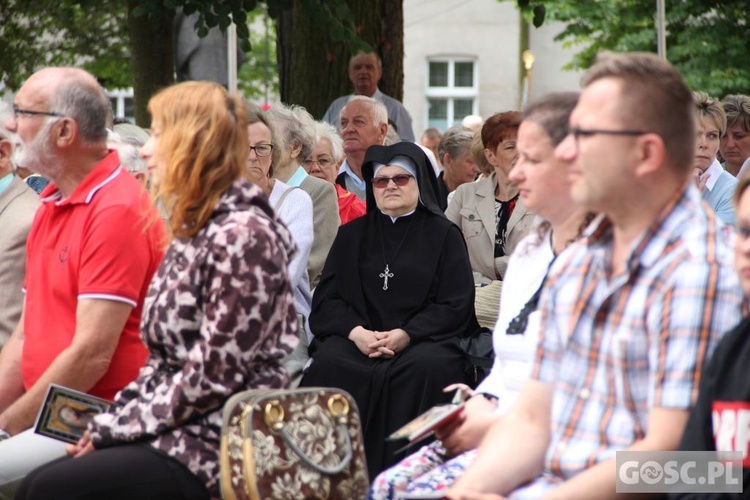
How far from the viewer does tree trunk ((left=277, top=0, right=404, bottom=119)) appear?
9961 millimetres

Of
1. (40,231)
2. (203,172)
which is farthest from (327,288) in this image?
(203,172)

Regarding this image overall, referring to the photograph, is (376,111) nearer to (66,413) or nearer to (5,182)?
(5,182)

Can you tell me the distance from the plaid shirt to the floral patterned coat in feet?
3.12

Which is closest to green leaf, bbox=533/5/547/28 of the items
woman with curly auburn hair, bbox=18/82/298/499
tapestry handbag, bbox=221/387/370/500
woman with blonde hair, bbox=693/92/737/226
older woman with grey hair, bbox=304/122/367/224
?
older woman with grey hair, bbox=304/122/367/224

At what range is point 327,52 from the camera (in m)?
10.0

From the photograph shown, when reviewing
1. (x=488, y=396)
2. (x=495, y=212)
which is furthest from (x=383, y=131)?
(x=488, y=396)

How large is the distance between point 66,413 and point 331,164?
4.68 m

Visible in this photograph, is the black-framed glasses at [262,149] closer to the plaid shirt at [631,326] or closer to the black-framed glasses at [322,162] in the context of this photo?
the black-framed glasses at [322,162]

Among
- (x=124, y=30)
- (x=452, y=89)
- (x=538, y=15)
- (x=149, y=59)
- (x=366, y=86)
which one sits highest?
(x=124, y=30)

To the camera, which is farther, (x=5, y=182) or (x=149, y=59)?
(x=149, y=59)

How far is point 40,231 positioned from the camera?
170 inches

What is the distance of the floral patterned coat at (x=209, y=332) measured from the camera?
136 inches

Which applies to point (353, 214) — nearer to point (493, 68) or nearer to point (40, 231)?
point (40, 231)

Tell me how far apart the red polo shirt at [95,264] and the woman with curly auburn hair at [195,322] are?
33 centimetres
